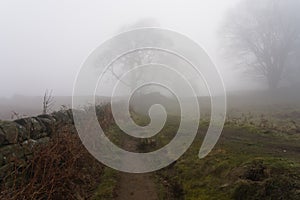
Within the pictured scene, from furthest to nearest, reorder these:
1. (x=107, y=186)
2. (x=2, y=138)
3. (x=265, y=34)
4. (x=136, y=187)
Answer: (x=265, y=34) < (x=136, y=187) < (x=107, y=186) < (x=2, y=138)

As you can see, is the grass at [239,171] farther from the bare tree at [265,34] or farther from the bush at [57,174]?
the bare tree at [265,34]

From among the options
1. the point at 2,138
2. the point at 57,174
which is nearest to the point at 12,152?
the point at 2,138

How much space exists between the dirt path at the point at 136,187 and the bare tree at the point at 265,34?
35173 millimetres

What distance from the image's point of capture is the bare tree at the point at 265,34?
139ft

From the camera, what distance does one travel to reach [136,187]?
10586 millimetres

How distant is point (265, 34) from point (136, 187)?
3816 cm

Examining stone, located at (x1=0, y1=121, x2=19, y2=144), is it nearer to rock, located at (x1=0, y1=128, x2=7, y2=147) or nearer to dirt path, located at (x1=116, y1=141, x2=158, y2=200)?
rock, located at (x1=0, y1=128, x2=7, y2=147)

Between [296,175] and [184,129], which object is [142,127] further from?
[296,175]

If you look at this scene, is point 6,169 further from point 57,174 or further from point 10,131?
point 57,174

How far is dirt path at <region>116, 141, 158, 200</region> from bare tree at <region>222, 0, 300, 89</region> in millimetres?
35173

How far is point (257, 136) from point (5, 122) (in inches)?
472

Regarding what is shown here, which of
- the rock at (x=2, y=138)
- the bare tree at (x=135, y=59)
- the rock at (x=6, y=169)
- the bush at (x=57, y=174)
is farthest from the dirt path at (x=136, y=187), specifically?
the bare tree at (x=135, y=59)

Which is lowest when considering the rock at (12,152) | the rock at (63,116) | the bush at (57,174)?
the bush at (57,174)

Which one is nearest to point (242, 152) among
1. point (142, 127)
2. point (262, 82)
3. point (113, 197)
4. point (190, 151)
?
point (190, 151)
